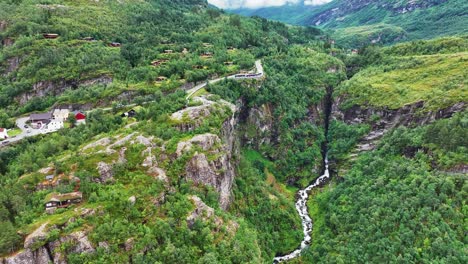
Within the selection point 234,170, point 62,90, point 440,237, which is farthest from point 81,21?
point 440,237

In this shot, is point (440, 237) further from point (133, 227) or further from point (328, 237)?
point (133, 227)

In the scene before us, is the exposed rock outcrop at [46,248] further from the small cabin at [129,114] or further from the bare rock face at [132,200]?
the small cabin at [129,114]

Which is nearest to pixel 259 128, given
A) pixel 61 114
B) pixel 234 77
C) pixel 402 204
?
pixel 234 77

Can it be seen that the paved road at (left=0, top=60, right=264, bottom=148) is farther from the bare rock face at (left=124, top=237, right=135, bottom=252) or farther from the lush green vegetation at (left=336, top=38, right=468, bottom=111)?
the bare rock face at (left=124, top=237, right=135, bottom=252)

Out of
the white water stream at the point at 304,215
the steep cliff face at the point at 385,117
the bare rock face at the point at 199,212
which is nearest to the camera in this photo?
the bare rock face at the point at 199,212

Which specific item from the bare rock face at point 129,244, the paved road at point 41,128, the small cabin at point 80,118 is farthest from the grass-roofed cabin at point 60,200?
the small cabin at point 80,118

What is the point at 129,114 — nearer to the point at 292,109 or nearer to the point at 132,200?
the point at 132,200
